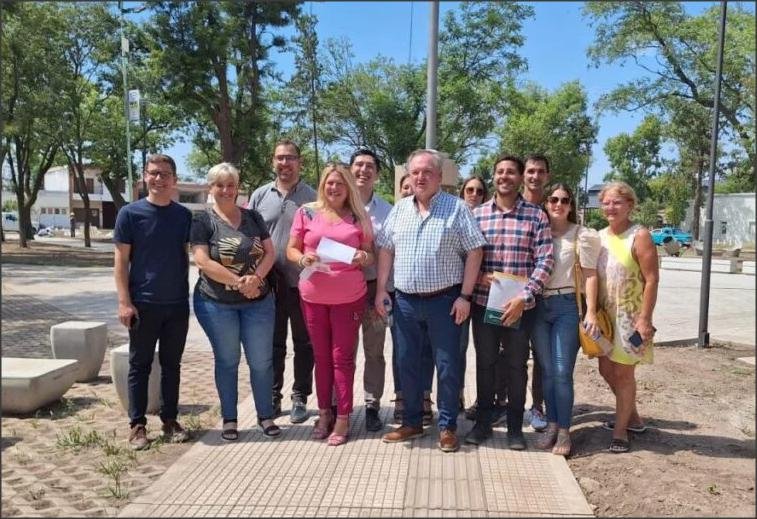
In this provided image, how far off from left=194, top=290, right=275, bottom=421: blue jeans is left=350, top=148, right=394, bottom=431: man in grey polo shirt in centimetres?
71

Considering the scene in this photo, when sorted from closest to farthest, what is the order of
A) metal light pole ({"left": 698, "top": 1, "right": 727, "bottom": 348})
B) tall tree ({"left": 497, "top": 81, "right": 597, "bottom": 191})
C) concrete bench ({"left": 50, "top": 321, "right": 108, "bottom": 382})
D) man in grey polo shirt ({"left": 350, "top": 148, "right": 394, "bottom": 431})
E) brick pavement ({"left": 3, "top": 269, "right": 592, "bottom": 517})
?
brick pavement ({"left": 3, "top": 269, "right": 592, "bottom": 517}) → man in grey polo shirt ({"left": 350, "top": 148, "right": 394, "bottom": 431}) → concrete bench ({"left": 50, "top": 321, "right": 108, "bottom": 382}) → metal light pole ({"left": 698, "top": 1, "right": 727, "bottom": 348}) → tall tree ({"left": 497, "top": 81, "right": 597, "bottom": 191})

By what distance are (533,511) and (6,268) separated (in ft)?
65.8

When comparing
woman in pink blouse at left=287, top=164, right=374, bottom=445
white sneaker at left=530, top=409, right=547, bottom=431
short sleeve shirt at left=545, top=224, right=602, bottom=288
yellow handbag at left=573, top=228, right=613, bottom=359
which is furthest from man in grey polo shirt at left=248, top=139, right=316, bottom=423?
yellow handbag at left=573, top=228, right=613, bottom=359

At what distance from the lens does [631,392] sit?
4082mm

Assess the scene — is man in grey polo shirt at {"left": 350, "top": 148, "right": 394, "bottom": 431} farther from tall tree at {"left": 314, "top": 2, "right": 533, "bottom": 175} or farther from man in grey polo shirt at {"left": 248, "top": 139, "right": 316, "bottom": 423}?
tall tree at {"left": 314, "top": 2, "right": 533, "bottom": 175}

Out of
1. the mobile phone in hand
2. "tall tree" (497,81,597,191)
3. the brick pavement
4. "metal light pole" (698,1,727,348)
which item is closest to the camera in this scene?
the brick pavement

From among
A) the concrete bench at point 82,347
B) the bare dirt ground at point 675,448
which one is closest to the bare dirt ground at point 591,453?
the bare dirt ground at point 675,448

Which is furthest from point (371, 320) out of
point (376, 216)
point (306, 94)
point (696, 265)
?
point (696, 265)

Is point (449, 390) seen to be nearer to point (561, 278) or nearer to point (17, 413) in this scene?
point (561, 278)

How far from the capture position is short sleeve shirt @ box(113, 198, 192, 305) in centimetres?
395

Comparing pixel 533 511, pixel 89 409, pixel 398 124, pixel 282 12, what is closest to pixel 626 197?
pixel 533 511

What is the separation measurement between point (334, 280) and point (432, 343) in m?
0.77

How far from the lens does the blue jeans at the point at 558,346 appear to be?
3.89m

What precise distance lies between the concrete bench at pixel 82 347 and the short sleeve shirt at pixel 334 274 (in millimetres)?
3055
